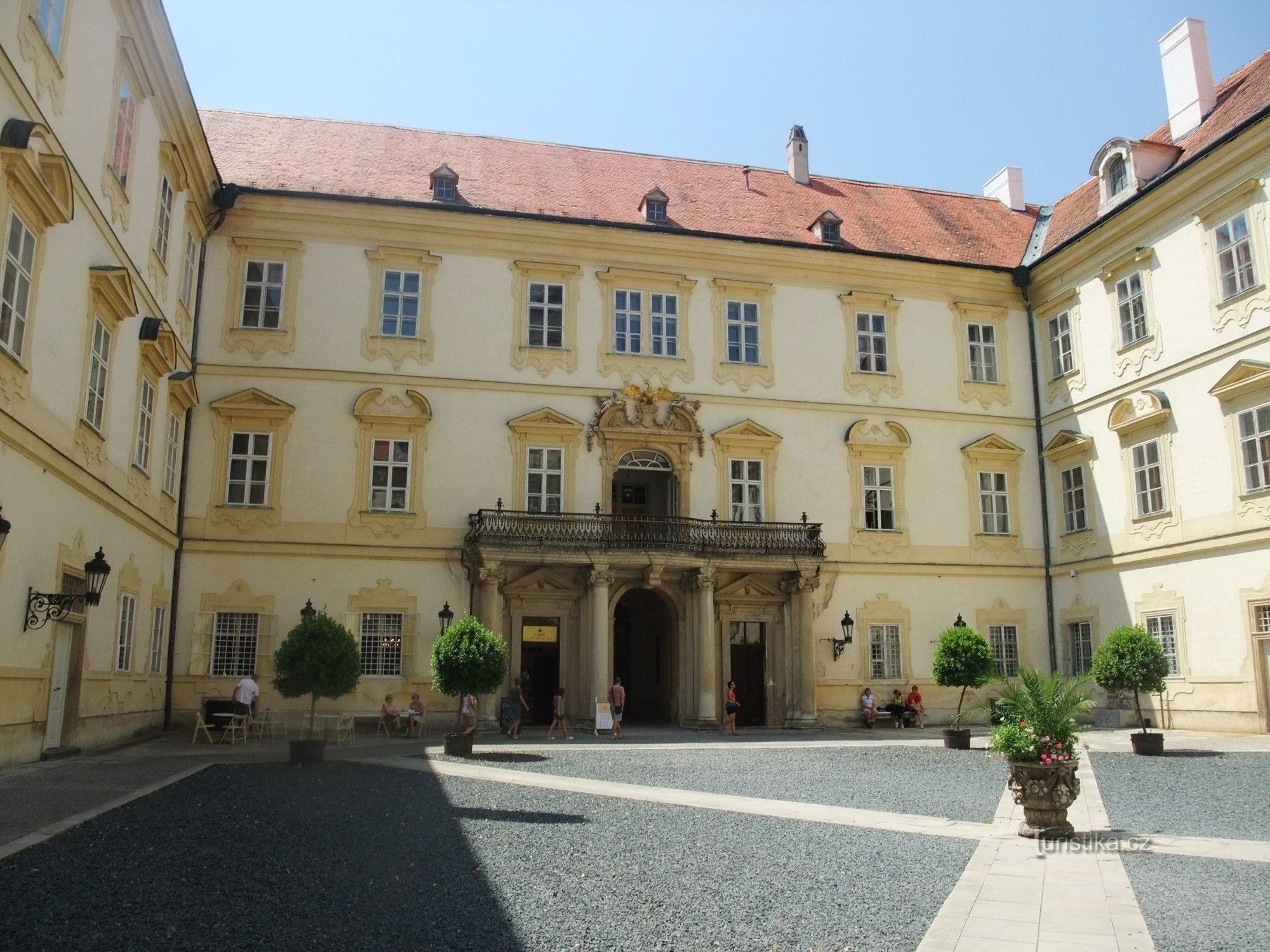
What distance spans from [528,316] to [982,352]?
12.1 meters

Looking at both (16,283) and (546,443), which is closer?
(16,283)

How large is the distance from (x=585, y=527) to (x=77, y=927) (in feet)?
58.6

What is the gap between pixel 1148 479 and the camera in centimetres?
2386

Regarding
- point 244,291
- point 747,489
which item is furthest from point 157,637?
point 747,489

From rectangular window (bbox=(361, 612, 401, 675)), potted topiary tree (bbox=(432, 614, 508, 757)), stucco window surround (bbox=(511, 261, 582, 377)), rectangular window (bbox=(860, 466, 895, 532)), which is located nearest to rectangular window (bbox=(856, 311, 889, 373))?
rectangular window (bbox=(860, 466, 895, 532))

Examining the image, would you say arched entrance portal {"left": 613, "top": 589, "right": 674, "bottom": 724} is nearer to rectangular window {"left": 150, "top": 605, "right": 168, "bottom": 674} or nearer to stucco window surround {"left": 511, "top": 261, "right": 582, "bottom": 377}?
stucco window surround {"left": 511, "top": 261, "right": 582, "bottom": 377}

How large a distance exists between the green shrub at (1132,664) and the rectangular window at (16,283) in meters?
17.8

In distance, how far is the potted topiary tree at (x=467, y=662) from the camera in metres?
18.2

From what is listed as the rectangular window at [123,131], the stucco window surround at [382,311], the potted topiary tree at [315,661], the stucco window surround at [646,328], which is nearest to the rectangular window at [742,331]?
the stucco window surround at [646,328]

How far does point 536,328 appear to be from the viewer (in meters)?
25.8

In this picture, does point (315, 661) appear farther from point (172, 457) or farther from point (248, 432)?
point (248, 432)

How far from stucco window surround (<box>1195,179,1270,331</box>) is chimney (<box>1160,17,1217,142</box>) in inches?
175

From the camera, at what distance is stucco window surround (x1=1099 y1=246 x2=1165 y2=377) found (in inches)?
937

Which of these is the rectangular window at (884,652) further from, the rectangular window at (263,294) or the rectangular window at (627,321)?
the rectangular window at (263,294)
